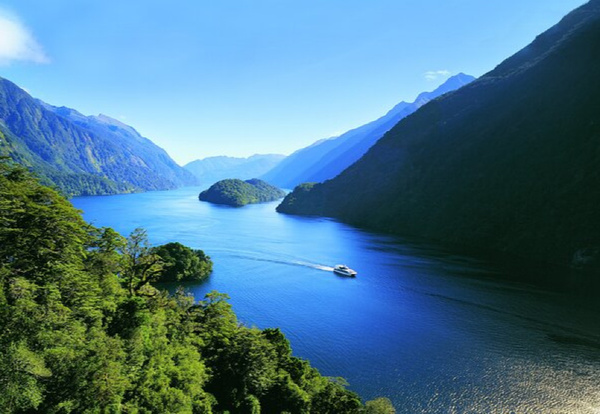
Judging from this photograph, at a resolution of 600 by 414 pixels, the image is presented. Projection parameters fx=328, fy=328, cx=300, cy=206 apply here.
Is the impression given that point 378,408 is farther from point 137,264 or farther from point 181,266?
point 181,266

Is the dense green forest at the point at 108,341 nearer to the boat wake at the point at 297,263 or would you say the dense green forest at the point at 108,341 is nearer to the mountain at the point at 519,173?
the boat wake at the point at 297,263

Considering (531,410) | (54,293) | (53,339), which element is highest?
(54,293)

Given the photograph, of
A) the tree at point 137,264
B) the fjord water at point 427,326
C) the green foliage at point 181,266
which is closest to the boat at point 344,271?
the fjord water at point 427,326

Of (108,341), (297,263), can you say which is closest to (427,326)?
(297,263)

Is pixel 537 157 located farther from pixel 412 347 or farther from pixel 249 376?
pixel 249 376

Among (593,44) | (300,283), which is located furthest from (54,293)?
(593,44)

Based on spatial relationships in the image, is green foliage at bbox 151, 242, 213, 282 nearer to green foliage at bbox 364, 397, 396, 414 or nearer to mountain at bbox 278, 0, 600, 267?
green foliage at bbox 364, 397, 396, 414
